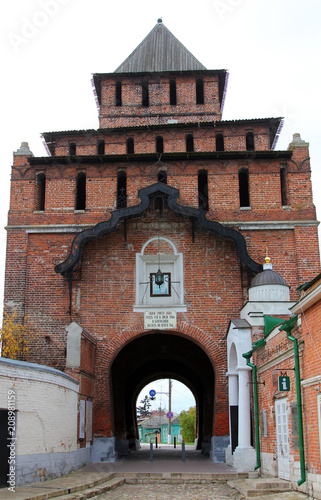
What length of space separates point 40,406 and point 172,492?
350 centimetres

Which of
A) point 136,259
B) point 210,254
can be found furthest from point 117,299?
point 210,254

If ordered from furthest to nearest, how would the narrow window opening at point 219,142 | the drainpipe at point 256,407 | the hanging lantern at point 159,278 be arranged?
the narrow window opening at point 219,142 < the hanging lantern at point 159,278 < the drainpipe at point 256,407

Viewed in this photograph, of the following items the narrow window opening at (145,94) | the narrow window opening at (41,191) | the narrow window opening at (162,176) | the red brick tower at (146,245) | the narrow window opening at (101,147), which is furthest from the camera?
the narrow window opening at (145,94)

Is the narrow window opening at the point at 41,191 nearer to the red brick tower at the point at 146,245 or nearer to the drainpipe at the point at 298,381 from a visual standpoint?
the red brick tower at the point at 146,245

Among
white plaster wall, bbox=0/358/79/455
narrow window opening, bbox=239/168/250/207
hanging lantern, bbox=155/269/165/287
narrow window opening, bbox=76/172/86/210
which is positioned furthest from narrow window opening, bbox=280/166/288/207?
white plaster wall, bbox=0/358/79/455

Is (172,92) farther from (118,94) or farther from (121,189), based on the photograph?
(121,189)

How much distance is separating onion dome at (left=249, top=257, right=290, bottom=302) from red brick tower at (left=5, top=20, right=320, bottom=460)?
0.92 m

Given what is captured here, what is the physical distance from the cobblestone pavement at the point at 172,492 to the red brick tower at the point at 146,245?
390 cm

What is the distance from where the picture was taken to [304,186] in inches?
774

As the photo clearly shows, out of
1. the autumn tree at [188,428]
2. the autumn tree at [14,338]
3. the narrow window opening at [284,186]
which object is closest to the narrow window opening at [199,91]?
the narrow window opening at [284,186]

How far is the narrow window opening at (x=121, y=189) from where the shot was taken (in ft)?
65.0

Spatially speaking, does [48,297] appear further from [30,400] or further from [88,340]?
[30,400]

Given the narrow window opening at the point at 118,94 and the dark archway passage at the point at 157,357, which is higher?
the narrow window opening at the point at 118,94

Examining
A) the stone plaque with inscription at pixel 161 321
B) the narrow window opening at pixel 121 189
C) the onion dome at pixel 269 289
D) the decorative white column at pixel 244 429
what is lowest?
the decorative white column at pixel 244 429
